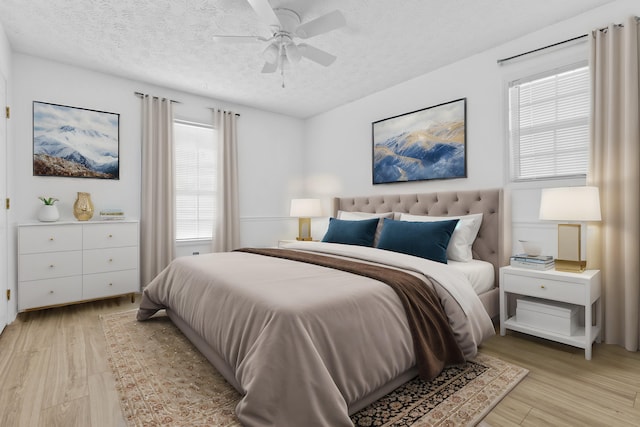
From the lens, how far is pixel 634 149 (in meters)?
2.34

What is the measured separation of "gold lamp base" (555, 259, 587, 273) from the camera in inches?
93.3

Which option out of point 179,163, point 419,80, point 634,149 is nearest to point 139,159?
point 179,163

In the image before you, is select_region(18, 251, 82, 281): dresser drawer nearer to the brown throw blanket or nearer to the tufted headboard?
the brown throw blanket

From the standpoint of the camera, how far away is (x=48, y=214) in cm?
333

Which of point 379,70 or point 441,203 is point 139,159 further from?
point 441,203

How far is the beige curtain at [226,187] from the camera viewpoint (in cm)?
459

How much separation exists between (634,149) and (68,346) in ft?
14.3

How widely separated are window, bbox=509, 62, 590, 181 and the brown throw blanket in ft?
5.77

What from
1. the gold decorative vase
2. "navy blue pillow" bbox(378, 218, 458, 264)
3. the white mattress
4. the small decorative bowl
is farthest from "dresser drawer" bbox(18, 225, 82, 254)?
the small decorative bowl

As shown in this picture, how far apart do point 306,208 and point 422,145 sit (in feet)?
5.98

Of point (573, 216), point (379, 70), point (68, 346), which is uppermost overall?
point (379, 70)

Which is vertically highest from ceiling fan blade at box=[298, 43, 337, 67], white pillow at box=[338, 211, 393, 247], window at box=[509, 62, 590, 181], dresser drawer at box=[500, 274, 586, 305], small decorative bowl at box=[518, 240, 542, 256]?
ceiling fan blade at box=[298, 43, 337, 67]

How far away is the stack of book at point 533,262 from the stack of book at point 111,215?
398 centimetres

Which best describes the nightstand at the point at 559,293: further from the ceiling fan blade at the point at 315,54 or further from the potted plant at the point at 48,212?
the potted plant at the point at 48,212
